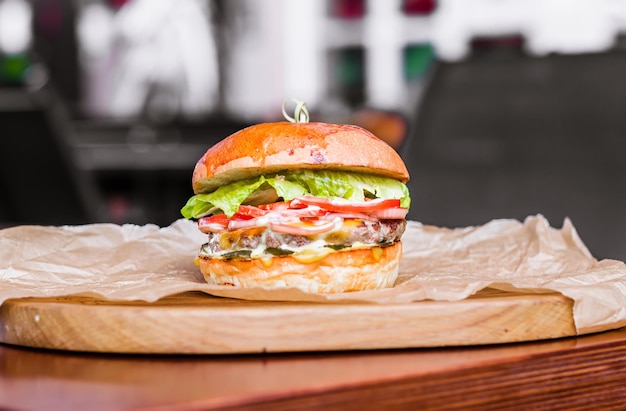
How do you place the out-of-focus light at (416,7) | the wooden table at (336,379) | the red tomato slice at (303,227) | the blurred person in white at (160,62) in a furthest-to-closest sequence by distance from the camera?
the blurred person in white at (160,62) < the out-of-focus light at (416,7) < the red tomato slice at (303,227) < the wooden table at (336,379)

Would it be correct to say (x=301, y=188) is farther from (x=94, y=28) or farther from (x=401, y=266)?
(x=94, y=28)

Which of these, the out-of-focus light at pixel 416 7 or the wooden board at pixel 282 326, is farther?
the out-of-focus light at pixel 416 7

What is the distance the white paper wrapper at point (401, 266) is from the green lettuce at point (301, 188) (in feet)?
0.58

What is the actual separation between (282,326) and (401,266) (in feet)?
2.72

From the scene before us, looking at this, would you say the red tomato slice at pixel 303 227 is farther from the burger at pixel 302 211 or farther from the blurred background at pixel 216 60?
the blurred background at pixel 216 60

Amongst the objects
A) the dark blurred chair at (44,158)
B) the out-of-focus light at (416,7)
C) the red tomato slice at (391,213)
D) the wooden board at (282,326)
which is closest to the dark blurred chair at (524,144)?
the dark blurred chair at (44,158)

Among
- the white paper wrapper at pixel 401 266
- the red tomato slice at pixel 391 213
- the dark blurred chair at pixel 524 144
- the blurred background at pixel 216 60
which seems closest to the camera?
the white paper wrapper at pixel 401 266

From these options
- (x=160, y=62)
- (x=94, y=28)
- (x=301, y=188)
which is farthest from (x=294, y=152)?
(x=94, y=28)

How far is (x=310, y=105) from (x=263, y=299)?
20.2ft

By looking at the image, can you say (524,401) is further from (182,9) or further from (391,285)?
(182,9)

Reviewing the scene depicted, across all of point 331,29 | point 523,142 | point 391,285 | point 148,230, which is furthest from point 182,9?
point 391,285

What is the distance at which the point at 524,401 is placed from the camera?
1.13 meters

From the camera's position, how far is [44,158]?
129 inches

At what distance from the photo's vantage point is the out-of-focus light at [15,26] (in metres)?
8.30
